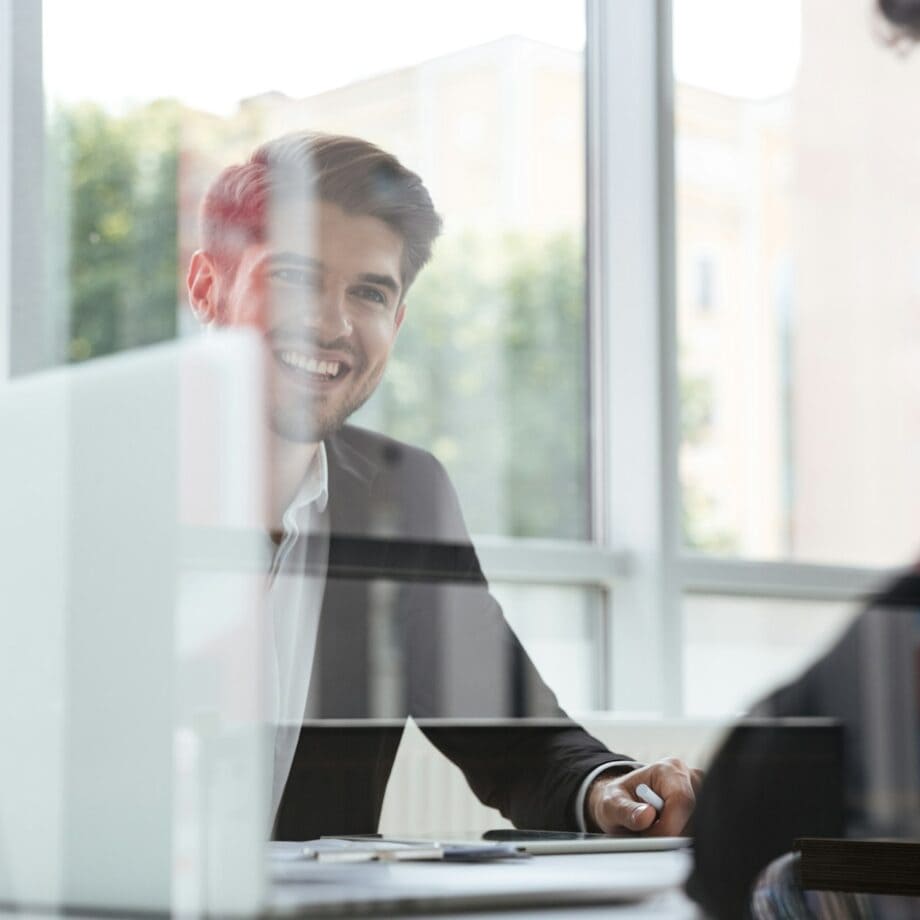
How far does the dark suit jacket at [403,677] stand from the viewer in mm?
1865

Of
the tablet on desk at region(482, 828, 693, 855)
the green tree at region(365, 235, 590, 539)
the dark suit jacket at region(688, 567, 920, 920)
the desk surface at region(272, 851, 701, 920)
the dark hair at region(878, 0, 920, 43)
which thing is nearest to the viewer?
the desk surface at region(272, 851, 701, 920)

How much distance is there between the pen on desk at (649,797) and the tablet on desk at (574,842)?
0.05 m

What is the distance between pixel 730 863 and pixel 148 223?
1170mm

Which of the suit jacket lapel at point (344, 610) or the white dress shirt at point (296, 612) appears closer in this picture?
the white dress shirt at point (296, 612)

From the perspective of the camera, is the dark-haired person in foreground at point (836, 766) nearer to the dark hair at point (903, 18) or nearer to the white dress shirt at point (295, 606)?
the dark hair at point (903, 18)

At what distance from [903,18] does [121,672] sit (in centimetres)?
281

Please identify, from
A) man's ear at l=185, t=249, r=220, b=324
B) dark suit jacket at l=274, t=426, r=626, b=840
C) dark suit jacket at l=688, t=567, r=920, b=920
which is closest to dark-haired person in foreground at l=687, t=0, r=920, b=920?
dark suit jacket at l=688, t=567, r=920, b=920

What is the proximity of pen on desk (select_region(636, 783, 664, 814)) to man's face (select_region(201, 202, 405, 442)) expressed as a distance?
0.58 meters

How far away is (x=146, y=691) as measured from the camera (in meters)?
1.54

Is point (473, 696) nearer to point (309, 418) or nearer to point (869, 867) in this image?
point (309, 418)

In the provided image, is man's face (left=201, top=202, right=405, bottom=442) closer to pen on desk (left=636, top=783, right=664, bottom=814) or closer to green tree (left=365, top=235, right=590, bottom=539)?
green tree (left=365, top=235, right=590, bottom=539)

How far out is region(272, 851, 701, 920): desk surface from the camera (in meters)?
1.33

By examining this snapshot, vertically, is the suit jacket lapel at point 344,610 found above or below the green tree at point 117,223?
below

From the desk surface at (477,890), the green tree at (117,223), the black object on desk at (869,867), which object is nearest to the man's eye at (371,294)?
the green tree at (117,223)
